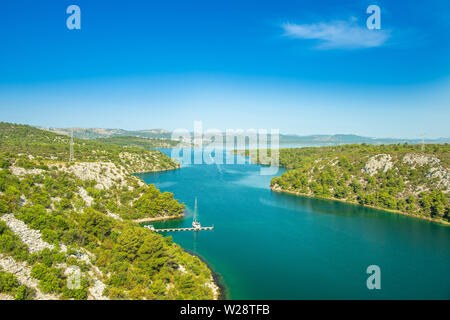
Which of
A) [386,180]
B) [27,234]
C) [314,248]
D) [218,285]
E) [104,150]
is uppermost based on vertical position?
[104,150]

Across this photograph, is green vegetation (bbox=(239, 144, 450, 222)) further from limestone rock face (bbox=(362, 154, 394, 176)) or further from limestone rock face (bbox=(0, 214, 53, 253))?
limestone rock face (bbox=(0, 214, 53, 253))

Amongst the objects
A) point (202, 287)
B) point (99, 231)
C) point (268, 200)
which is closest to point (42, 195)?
point (99, 231)

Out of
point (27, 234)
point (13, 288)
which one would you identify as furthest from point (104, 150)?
point (13, 288)

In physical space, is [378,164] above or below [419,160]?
below

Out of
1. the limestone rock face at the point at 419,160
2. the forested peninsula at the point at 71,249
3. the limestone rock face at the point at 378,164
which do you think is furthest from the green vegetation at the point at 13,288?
the limestone rock face at the point at 419,160

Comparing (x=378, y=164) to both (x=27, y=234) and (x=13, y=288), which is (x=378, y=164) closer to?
(x=27, y=234)

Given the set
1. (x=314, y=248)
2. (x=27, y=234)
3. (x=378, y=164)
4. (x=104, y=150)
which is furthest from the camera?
(x=104, y=150)

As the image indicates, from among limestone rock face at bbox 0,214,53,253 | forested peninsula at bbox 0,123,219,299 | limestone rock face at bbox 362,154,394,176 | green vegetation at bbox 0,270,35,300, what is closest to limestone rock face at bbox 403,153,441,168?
limestone rock face at bbox 362,154,394,176
